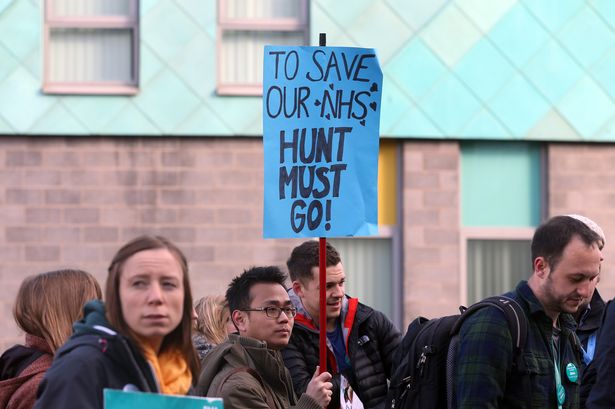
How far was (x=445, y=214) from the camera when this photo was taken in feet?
50.4

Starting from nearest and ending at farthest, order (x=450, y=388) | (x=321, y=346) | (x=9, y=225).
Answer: (x=450, y=388), (x=321, y=346), (x=9, y=225)

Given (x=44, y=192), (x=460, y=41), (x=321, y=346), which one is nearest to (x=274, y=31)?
(x=460, y=41)

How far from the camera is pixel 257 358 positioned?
6.44 m

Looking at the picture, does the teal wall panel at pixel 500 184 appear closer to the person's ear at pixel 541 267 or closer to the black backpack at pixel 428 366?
the black backpack at pixel 428 366

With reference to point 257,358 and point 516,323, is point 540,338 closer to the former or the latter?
point 516,323

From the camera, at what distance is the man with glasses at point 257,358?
620 centimetres

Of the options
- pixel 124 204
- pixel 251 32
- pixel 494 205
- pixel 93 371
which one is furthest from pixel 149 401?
pixel 494 205

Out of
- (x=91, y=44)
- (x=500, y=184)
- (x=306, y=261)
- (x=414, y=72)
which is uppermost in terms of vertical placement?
(x=91, y=44)

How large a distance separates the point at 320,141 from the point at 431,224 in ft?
26.9

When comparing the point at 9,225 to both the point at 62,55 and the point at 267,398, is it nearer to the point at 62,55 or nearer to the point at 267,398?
the point at 62,55

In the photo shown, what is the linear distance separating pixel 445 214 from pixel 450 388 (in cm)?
920

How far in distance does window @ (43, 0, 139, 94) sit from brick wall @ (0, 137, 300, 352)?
0.66 metres

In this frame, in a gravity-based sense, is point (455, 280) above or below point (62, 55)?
below

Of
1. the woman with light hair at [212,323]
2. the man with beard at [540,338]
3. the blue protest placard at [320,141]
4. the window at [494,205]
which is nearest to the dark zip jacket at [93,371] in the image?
the man with beard at [540,338]
